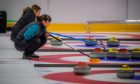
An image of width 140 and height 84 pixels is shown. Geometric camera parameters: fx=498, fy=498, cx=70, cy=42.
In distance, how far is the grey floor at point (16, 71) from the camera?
23.0 feet

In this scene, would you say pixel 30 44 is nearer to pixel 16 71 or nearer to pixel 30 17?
pixel 16 71

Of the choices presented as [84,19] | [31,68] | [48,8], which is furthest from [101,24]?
[31,68]

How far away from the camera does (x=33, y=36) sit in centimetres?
959

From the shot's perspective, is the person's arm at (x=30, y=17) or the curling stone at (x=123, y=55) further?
the person's arm at (x=30, y=17)

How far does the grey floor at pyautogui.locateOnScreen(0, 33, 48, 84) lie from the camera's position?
701 centimetres

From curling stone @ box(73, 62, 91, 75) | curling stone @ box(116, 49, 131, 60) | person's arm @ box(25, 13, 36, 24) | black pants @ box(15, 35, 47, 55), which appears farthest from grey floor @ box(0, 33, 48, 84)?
curling stone @ box(116, 49, 131, 60)

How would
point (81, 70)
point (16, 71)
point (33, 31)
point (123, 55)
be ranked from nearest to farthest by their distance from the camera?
point (81, 70), point (16, 71), point (33, 31), point (123, 55)

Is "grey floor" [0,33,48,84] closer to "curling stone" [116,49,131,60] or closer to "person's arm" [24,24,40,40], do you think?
"person's arm" [24,24,40,40]

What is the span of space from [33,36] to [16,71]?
1707 millimetres

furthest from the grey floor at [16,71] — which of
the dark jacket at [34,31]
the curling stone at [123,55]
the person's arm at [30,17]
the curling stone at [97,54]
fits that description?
the curling stone at [123,55]

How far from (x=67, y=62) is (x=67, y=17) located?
1025 centimetres

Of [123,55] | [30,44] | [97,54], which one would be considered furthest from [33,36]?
[123,55]

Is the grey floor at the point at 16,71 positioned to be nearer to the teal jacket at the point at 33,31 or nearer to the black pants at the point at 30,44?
the black pants at the point at 30,44

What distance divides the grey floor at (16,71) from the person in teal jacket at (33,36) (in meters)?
0.25
